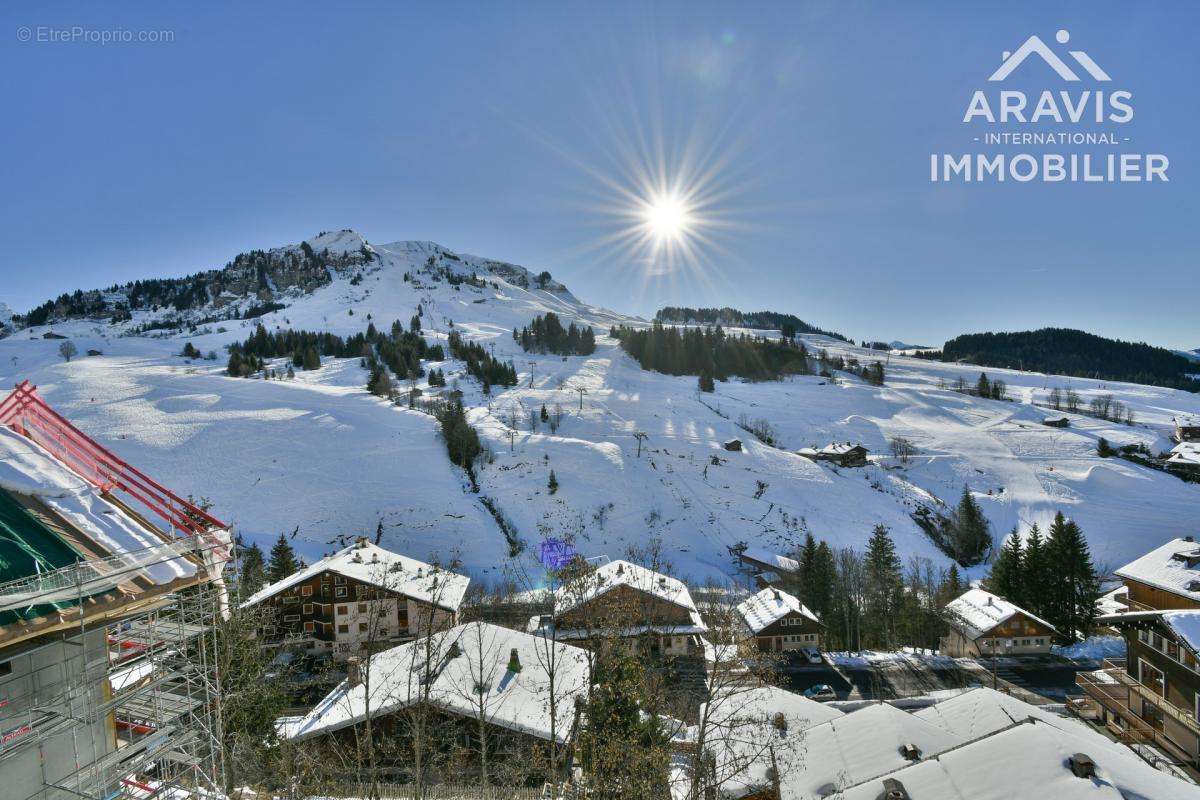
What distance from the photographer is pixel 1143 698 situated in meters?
21.1

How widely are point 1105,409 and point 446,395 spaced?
140 metres

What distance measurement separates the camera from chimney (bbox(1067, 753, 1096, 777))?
39.7ft

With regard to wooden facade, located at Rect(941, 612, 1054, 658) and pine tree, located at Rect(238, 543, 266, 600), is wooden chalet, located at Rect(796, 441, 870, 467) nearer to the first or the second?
wooden facade, located at Rect(941, 612, 1054, 658)

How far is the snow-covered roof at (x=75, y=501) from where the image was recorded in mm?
7207

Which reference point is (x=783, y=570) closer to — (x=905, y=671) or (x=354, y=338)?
(x=905, y=671)

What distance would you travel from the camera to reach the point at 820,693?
95.5 feet

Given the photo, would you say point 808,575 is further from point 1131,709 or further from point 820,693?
point 1131,709

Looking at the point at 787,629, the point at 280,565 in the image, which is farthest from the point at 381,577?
the point at 787,629

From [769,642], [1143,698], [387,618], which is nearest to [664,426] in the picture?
[769,642]

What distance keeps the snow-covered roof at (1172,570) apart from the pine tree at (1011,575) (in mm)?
15187

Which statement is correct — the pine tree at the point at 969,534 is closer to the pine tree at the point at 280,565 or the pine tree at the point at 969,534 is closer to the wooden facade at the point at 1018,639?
the wooden facade at the point at 1018,639

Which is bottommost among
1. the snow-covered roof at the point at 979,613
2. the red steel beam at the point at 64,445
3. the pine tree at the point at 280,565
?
the snow-covered roof at the point at 979,613

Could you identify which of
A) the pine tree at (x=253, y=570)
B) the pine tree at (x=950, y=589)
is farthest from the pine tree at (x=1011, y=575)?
the pine tree at (x=253, y=570)

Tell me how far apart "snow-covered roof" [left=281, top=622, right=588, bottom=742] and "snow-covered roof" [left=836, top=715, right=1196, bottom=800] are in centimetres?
1094
